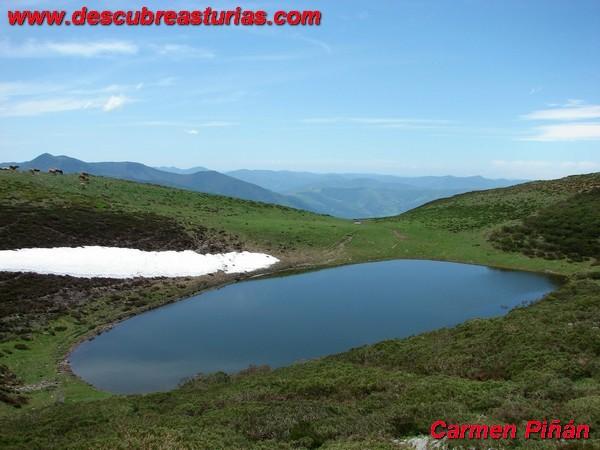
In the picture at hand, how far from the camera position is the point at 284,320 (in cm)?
3753

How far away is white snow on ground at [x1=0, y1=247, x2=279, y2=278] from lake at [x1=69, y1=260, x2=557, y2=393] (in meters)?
6.04

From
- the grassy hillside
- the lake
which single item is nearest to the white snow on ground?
the grassy hillside

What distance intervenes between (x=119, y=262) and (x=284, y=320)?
2325cm

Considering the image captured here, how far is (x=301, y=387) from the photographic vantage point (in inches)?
790

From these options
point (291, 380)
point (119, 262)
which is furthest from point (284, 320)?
point (119, 262)

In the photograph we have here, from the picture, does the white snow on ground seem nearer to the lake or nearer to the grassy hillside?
the grassy hillside

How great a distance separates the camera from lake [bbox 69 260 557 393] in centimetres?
2945

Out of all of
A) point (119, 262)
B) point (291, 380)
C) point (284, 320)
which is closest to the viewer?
point (291, 380)

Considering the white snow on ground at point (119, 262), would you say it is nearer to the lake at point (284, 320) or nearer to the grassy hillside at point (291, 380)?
the grassy hillside at point (291, 380)

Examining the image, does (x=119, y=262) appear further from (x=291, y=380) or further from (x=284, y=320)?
(x=291, y=380)

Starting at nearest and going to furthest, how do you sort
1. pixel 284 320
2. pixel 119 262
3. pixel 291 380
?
pixel 291 380 → pixel 284 320 → pixel 119 262

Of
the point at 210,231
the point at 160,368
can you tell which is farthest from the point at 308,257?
the point at 160,368

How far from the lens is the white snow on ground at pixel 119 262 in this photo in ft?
148

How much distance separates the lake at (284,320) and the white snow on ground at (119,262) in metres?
6.04
